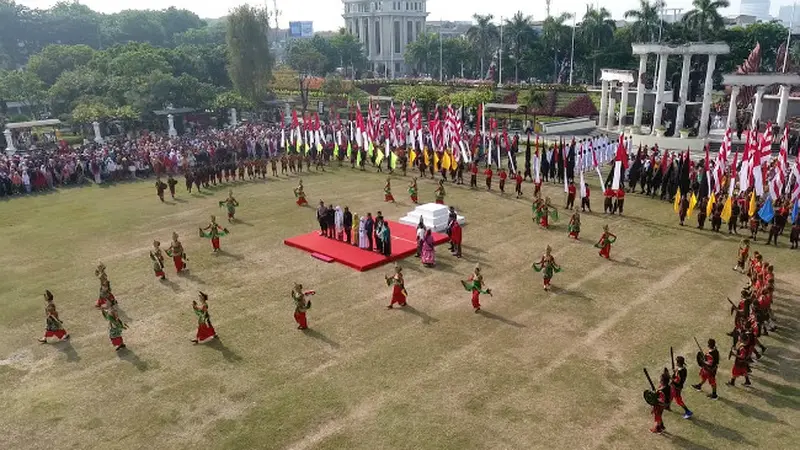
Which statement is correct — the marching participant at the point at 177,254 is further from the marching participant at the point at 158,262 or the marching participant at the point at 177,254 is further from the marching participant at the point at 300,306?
the marching participant at the point at 300,306

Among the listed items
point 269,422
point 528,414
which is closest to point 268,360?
point 269,422

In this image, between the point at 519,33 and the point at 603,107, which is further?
the point at 519,33

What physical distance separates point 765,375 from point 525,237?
33.1 feet

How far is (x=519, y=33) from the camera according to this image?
253 feet

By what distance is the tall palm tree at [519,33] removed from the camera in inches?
3022

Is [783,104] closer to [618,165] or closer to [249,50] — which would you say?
[618,165]

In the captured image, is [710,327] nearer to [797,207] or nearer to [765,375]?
[765,375]

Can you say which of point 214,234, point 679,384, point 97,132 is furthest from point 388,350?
point 97,132

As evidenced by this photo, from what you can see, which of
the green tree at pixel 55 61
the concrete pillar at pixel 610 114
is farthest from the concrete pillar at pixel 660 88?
the green tree at pixel 55 61

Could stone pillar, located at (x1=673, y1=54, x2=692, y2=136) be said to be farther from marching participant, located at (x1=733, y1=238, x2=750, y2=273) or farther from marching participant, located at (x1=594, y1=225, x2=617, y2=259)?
marching participant, located at (x1=594, y1=225, x2=617, y2=259)

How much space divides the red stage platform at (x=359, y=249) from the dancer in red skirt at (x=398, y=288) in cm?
290

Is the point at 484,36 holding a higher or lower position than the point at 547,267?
higher

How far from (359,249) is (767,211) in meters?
Result: 14.5

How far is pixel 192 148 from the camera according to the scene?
118 feet
